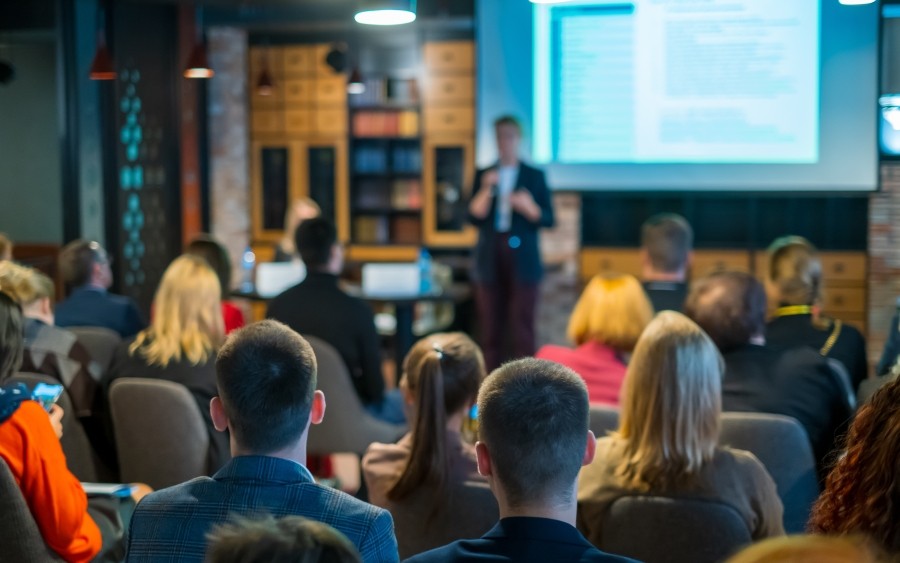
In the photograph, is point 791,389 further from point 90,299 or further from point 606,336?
point 90,299

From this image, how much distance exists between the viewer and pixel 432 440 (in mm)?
2561

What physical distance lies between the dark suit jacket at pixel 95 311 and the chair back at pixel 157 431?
1.08 meters

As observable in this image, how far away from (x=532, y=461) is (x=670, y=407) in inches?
33.5

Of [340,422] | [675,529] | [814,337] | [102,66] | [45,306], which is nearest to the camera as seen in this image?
[675,529]

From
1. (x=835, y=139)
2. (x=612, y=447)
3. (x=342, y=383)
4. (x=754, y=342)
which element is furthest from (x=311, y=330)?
(x=835, y=139)

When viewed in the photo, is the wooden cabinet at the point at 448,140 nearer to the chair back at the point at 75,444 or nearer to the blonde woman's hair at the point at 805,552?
the chair back at the point at 75,444

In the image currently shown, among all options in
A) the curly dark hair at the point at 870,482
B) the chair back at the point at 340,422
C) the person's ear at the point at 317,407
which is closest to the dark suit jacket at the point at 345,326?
the chair back at the point at 340,422

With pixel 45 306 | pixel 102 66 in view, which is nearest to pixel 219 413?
pixel 45 306

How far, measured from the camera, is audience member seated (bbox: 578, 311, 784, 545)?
240cm

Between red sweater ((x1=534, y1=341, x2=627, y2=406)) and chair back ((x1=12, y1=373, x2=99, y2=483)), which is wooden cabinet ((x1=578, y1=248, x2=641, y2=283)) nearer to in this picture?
red sweater ((x1=534, y1=341, x2=627, y2=406))

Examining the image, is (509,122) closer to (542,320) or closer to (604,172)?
(604,172)

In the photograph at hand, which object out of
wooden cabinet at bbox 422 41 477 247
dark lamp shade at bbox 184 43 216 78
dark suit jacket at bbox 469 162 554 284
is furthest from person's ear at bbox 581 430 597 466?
wooden cabinet at bbox 422 41 477 247

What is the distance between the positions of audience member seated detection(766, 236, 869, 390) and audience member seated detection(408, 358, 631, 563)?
225 centimetres

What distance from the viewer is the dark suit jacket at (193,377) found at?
3.60m
